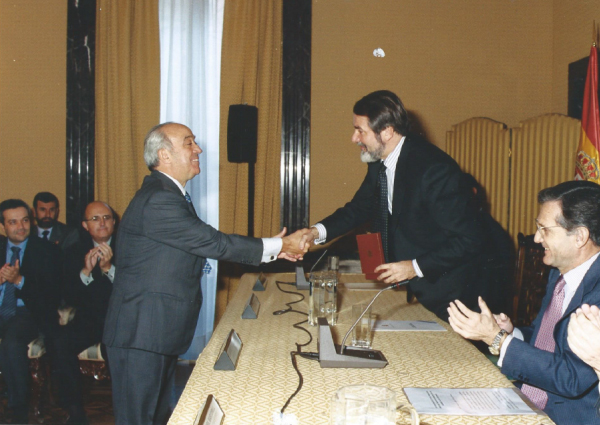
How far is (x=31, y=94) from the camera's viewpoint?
4.84m

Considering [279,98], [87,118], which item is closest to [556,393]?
[279,98]

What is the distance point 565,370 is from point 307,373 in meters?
0.70

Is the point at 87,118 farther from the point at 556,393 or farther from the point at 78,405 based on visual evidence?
the point at 556,393

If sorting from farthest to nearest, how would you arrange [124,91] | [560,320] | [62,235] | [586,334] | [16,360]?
[124,91], [62,235], [16,360], [560,320], [586,334]

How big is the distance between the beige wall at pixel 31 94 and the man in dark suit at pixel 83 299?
108 centimetres

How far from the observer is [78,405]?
328 cm

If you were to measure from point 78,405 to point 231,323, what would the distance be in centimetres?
158

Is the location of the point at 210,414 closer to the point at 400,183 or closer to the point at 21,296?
the point at 400,183

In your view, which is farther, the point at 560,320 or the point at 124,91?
the point at 124,91

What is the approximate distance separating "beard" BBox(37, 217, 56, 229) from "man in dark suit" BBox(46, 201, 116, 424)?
1.70 ft

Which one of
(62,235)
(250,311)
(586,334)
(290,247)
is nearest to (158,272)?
(250,311)

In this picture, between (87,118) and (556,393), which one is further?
(87,118)

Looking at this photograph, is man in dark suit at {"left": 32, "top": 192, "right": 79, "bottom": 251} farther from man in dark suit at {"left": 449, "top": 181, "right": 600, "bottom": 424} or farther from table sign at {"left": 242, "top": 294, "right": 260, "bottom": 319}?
man in dark suit at {"left": 449, "top": 181, "right": 600, "bottom": 424}

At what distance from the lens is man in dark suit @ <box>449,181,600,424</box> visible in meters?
1.54
